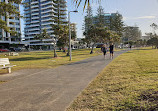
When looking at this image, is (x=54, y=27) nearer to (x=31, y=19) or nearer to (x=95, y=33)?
(x=95, y=33)

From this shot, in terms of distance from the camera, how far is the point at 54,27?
2305 centimetres

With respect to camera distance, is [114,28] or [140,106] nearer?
[140,106]

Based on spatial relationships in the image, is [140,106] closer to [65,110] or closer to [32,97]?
[65,110]

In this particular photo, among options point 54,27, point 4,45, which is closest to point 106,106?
point 54,27

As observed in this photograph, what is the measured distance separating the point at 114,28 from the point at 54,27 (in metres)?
53.8

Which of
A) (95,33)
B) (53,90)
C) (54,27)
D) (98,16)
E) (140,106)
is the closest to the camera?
(140,106)

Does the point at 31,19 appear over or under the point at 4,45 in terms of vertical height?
over

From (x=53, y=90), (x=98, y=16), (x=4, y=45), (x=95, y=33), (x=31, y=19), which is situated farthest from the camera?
(x=31, y=19)

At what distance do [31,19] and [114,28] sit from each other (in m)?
60.9

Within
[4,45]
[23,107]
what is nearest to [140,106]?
[23,107]

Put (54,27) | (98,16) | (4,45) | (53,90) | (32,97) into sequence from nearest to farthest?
(32,97), (53,90), (54,27), (4,45), (98,16)

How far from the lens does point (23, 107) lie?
354 cm

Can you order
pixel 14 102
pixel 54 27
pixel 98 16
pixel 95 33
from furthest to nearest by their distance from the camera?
1. pixel 98 16
2. pixel 95 33
3. pixel 54 27
4. pixel 14 102

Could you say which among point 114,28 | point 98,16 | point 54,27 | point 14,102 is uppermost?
point 98,16
